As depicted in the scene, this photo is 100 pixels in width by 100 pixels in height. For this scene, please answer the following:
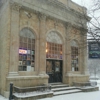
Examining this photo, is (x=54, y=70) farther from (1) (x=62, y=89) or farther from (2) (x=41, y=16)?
(2) (x=41, y=16)

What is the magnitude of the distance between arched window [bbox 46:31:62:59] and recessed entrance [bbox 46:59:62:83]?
525mm

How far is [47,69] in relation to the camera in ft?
50.6

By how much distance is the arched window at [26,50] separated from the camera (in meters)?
13.3

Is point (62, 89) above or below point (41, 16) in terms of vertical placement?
below

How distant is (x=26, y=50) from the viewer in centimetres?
1370

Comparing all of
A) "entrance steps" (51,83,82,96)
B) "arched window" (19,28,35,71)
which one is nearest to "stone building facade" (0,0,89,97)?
"arched window" (19,28,35,71)

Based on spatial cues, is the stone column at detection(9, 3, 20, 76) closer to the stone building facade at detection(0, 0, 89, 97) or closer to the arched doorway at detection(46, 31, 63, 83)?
the stone building facade at detection(0, 0, 89, 97)

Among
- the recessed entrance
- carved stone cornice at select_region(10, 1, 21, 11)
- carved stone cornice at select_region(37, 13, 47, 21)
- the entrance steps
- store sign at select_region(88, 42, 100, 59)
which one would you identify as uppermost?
carved stone cornice at select_region(10, 1, 21, 11)

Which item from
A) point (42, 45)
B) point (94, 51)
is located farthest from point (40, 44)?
point (94, 51)

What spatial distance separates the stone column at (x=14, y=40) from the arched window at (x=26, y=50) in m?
0.63

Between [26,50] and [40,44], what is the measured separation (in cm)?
138

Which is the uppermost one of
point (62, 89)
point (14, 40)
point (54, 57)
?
point (14, 40)

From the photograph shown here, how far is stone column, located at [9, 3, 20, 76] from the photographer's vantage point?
12.3 metres

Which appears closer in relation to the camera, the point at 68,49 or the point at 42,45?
the point at 42,45
